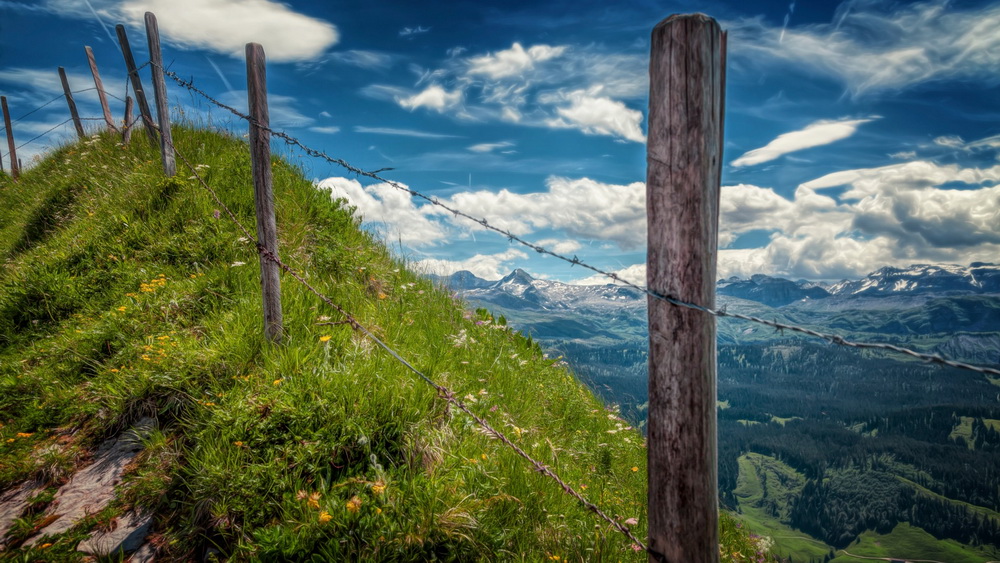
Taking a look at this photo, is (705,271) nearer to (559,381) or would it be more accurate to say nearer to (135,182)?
(559,381)

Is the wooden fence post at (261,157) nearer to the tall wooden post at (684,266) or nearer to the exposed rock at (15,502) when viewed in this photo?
the exposed rock at (15,502)

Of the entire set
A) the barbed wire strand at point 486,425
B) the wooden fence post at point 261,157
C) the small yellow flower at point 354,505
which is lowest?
the small yellow flower at point 354,505

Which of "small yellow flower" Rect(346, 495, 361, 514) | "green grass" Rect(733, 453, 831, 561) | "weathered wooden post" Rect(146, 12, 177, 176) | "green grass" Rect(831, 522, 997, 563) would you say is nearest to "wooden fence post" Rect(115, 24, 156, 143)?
"weathered wooden post" Rect(146, 12, 177, 176)

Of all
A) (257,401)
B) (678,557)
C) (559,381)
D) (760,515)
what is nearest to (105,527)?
(257,401)

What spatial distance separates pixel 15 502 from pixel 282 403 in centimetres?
261

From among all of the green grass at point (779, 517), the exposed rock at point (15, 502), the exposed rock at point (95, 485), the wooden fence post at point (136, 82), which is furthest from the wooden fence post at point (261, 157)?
the green grass at point (779, 517)

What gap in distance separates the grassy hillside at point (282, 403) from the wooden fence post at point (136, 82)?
211 centimetres

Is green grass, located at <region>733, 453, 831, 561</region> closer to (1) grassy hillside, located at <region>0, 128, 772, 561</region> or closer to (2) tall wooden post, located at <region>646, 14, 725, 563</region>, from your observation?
(1) grassy hillside, located at <region>0, 128, 772, 561</region>

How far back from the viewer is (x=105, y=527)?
388cm

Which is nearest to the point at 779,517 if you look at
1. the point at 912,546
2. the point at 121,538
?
the point at 912,546

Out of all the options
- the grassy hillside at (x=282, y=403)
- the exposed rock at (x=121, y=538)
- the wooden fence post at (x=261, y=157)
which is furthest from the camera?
the wooden fence post at (x=261, y=157)

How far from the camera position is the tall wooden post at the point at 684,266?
7.82 feet

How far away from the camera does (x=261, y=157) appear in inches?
193

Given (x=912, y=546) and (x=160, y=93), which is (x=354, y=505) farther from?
(x=912, y=546)
